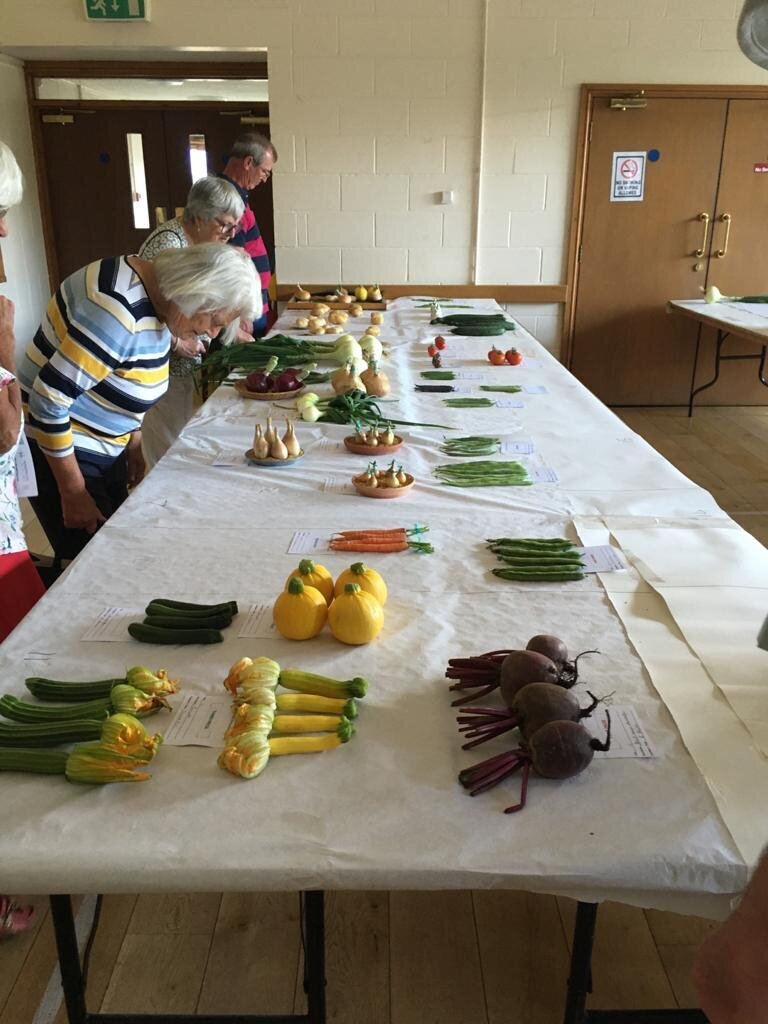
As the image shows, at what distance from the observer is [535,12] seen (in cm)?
577

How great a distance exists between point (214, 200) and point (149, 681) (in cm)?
241

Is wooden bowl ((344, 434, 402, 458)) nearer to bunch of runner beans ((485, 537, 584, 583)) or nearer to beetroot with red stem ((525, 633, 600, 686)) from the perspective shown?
bunch of runner beans ((485, 537, 584, 583))

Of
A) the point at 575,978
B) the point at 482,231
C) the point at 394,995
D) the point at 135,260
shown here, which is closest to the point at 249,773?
the point at 575,978

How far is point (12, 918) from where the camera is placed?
1.79 m

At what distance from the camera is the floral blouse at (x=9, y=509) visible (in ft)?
6.58

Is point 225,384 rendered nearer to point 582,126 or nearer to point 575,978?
point 575,978

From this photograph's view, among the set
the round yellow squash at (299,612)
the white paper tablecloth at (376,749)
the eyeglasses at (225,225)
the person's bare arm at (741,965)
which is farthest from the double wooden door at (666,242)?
the person's bare arm at (741,965)

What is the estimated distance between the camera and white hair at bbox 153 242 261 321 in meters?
2.18

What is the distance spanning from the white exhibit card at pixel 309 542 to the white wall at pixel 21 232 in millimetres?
5095

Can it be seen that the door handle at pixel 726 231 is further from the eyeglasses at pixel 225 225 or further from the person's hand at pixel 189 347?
the person's hand at pixel 189 347

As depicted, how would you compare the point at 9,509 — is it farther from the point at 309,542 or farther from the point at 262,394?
the point at 262,394

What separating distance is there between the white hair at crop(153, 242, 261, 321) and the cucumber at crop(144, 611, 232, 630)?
3.35 feet

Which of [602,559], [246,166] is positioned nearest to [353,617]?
[602,559]

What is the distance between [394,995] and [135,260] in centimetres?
191
